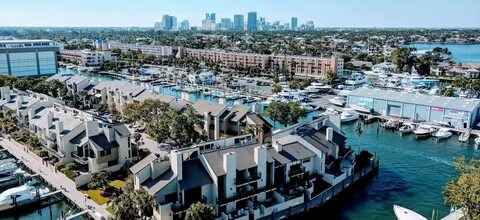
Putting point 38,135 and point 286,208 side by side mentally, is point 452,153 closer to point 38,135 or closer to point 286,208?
point 286,208

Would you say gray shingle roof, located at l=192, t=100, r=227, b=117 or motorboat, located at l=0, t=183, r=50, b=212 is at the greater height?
gray shingle roof, located at l=192, t=100, r=227, b=117

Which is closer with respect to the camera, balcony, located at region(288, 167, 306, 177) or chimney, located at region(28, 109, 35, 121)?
balcony, located at region(288, 167, 306, 177)

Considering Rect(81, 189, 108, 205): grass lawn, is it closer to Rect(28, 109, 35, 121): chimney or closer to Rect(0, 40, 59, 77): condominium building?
Rect(28, 109, 35, 121): chimney

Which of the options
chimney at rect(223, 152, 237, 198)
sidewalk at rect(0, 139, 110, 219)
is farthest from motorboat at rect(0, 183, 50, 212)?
chimney at rect(223, 152, 237, 198)

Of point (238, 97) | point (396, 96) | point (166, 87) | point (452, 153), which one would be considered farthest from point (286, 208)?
point (166, 87)

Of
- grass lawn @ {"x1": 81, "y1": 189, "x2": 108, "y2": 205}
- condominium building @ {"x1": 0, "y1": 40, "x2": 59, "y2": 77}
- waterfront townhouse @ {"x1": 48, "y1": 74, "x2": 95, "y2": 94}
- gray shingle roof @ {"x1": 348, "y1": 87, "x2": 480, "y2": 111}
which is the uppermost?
condominium building @ {"x1": 0, "y1": 40, "x2": 59, "y2": 77}

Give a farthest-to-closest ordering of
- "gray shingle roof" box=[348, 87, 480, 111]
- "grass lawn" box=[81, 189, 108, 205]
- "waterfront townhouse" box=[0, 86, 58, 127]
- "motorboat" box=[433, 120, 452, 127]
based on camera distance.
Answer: "gray shingle roof" box=[348, 87, 480, 111] < "motorboat" box=[433, 120, 452, 127] < "waterfront townhouse" box=[0, 86, 58, 127] < "grass lawn" box=[81, 189, 108, 205]

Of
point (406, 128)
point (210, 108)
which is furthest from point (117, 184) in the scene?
point (406, 128)
